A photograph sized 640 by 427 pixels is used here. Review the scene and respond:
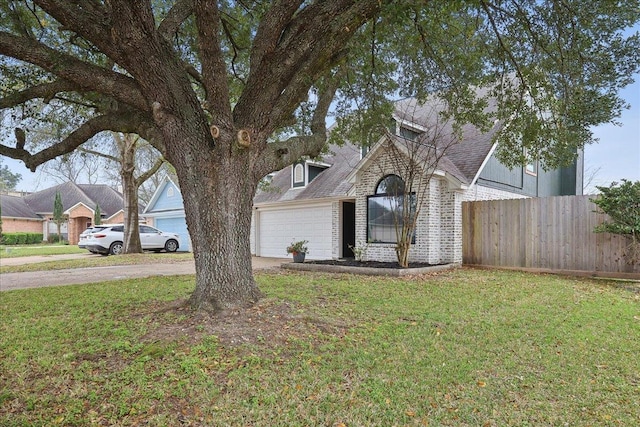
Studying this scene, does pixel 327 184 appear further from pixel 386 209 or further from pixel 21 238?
pixel 21 238

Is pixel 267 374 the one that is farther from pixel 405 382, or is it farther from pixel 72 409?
pixel 72 409

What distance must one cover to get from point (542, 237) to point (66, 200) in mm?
36076

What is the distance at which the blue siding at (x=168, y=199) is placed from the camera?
21.6 m

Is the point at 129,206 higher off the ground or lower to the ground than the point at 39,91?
lower

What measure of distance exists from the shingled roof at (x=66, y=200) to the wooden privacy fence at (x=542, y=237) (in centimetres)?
3129

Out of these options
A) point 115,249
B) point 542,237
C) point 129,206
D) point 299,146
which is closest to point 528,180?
point 542,237

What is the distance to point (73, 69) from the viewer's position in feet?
15.1

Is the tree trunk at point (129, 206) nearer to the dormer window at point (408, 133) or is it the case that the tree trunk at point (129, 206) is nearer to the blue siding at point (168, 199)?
the blue siding at point (168, 199)

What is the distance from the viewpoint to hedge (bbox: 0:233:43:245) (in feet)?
92.6

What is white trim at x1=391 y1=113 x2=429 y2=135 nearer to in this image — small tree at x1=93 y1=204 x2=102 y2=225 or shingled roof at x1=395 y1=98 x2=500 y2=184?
shingled roof at x1=395 y1=98 x2=500 y2=184

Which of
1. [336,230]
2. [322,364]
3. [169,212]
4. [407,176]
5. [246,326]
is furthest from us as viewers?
[169,212]

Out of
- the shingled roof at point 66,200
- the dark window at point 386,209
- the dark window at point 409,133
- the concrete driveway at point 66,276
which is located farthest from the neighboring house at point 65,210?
the dark window at point 409,133

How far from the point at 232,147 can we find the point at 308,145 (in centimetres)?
166

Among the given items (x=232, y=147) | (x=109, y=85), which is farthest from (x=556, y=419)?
(x=109, y=85)
